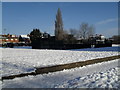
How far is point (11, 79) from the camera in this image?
8109 mm

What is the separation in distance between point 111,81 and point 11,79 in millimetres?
4760

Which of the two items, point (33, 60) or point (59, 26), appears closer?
point (33, 60)

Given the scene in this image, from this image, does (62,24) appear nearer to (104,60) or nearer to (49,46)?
(49,46)

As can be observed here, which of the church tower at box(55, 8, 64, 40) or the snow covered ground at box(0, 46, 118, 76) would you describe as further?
the church tower at box(55, 8, 64, 40)

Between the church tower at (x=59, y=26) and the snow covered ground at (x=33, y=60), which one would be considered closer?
the snow covered ground at (x=33, y=60)

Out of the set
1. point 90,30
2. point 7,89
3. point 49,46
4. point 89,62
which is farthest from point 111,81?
point 90,30

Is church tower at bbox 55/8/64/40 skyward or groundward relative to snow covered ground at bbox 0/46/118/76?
skyward

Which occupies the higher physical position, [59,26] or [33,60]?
[59,26]

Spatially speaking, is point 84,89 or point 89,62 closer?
point 84,89

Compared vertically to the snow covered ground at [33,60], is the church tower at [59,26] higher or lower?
higher

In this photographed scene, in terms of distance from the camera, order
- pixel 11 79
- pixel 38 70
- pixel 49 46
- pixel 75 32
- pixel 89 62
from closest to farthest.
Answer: pixel 11 79, pixel 38 70, pixel 89 62, pixel 49 46, pixel 75 32

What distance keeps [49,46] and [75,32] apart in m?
45.4

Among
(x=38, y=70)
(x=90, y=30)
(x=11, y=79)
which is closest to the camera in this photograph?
(x=11, y=79)

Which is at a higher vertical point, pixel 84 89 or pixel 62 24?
pixel 62 24
